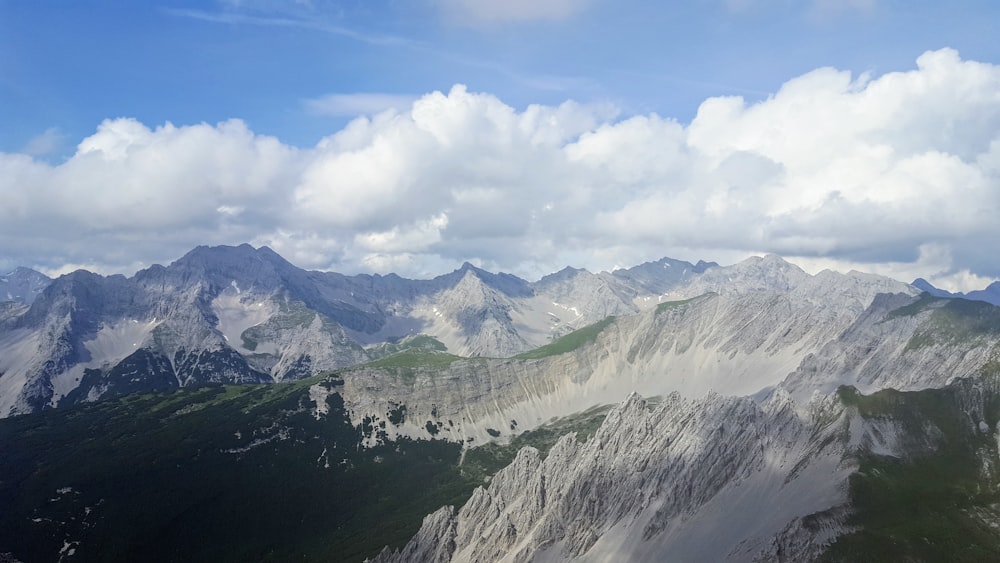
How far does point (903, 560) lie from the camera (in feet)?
602

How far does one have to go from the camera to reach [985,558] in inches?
7200

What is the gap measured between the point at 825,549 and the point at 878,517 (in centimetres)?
2305

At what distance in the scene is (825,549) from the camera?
191 meters

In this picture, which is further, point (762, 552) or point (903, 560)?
point (762, 552)

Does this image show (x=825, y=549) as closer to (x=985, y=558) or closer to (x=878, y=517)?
(x=878, y=517)

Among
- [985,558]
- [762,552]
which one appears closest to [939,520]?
[985,558]

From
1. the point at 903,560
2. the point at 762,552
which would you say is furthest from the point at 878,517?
the point at 762,552

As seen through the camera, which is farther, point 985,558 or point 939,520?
point 939,520

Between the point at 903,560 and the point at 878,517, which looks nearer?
the point at 903,560

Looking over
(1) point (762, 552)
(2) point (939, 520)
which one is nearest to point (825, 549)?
(1) point (762, 552)

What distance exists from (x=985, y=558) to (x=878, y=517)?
26.5 meters

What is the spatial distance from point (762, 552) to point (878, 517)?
36.8m

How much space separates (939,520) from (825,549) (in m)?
40.1

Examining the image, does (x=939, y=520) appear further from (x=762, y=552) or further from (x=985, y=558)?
(x=762, y=552)
